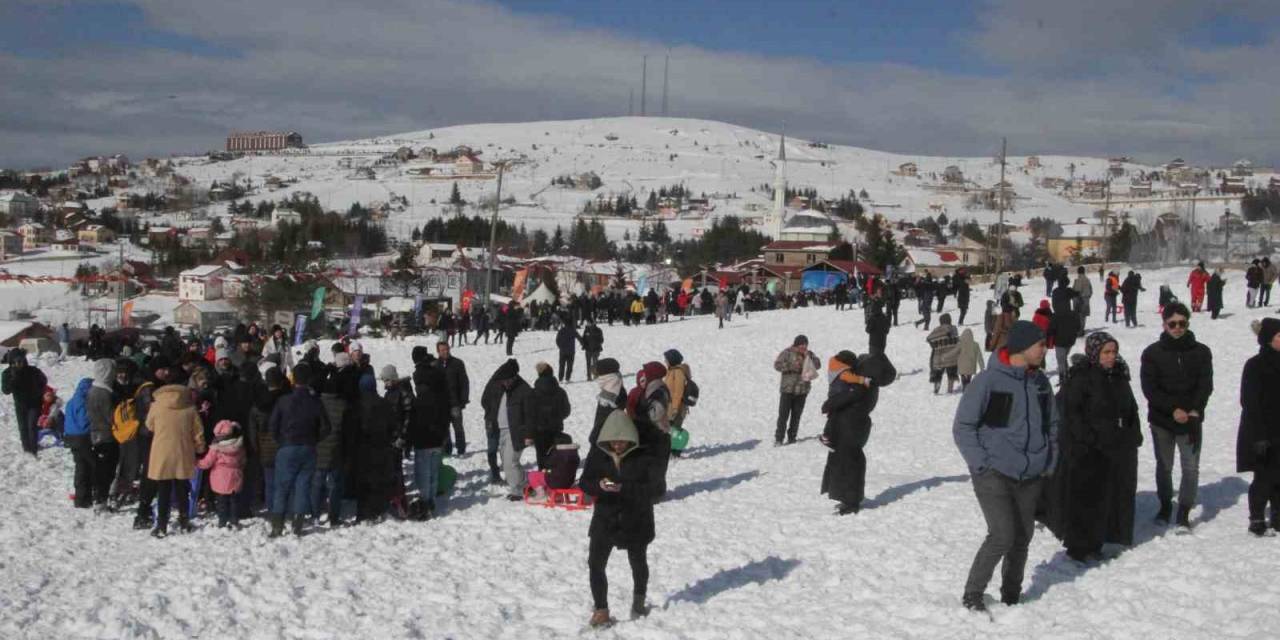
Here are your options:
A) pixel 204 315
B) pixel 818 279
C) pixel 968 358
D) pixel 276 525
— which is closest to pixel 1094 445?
pixel 276 525

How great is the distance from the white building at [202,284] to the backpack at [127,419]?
63770 millimetres

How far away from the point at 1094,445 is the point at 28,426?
12.3m

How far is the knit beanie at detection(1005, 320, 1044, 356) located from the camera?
541 centimetres

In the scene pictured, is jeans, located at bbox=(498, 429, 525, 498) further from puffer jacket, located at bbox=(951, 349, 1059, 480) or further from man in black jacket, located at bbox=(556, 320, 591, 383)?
man in black jacket, located at bbox=(556, 320, 591, 383)

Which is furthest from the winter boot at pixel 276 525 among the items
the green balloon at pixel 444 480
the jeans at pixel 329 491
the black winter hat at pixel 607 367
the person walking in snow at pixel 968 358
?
the person walking in snow at pixel 968 358

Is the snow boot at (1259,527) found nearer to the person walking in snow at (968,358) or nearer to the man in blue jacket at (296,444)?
the man in blue jacket at (296,444)

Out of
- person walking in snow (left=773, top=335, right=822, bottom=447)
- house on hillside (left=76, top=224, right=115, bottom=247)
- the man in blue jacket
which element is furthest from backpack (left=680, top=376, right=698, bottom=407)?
house on hillside (left=76, top=224, right=115, bottom=247)

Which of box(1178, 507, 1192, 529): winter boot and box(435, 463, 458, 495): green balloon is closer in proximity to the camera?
box(1178, 507, 1192, 529): winter boot

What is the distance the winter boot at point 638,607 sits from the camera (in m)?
6.27

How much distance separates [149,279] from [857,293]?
65493 millimetres

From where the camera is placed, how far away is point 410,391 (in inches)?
377

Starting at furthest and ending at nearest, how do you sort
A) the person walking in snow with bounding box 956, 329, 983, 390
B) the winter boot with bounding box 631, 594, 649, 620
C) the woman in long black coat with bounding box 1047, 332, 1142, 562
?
the person walking in snow with bounding box 956, 329, 983, 390 < the woman in long black coat with bounding box 1047, 332, 1142, 562 < the winter boot with bounding box 631, 594, 649, 620

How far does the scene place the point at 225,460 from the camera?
8.88 m

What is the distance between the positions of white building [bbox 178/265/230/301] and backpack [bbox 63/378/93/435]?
207 feet
